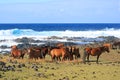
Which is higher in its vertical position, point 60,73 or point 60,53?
point 60,53

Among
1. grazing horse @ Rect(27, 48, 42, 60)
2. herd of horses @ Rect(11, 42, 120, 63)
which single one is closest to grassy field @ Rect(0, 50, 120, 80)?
herd of horses @ Rect(11, 42, 120, 63)

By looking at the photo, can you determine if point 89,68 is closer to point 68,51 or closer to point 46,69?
point 46,69

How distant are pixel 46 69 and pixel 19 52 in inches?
270

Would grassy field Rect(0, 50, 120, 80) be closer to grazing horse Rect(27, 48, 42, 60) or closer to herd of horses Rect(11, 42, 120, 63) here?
herd of horses Rect(11, 42, 120, 63)

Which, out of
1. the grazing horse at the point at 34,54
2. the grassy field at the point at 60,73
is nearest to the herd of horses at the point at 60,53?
the grazing horse at the point at 34,54

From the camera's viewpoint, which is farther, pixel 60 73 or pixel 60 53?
pixel 60 53

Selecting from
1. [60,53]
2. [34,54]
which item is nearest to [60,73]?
[60,53]

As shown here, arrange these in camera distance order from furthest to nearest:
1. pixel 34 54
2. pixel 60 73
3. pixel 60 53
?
pixel 34 54 → pixel 60 53 → pixel 60 73

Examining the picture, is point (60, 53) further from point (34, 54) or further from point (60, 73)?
point (60, 73)

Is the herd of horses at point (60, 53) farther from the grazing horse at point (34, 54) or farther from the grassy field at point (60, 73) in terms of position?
the grassy field at point (60, 73)

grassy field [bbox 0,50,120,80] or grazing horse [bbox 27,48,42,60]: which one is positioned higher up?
grazing horse [bbox 27,48,42,60]

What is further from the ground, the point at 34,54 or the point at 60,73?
the point at 34,54

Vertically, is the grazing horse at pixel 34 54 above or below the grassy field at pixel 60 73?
above

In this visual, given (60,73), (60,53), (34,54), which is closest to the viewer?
(60,73)
